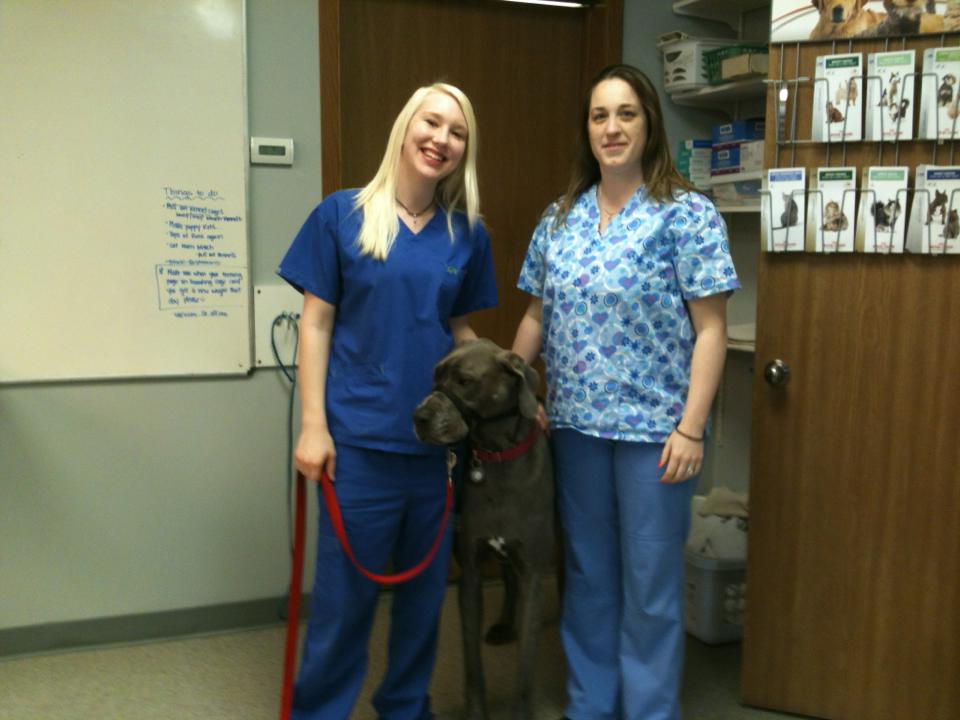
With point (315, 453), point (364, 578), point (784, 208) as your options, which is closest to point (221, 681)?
point (364, 578)

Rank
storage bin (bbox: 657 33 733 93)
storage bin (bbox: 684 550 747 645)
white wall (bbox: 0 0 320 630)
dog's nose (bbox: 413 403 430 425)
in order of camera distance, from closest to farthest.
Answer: dog's nose (bbox: 413 403 430 425), white wall (bbox: 0 0 320 630), storage bin (bbox: 684 550 747 645), storage bin (bbox: 657 33 733 93)

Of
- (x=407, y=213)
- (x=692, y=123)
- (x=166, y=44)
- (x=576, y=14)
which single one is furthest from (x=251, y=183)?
(x=692, y=123)

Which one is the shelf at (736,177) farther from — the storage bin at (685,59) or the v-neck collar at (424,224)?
the v-neck collar at (424,224)

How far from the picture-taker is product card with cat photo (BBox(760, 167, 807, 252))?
218 centimetres

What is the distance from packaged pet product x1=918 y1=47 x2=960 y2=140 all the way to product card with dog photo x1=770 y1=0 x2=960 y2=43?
6 cm

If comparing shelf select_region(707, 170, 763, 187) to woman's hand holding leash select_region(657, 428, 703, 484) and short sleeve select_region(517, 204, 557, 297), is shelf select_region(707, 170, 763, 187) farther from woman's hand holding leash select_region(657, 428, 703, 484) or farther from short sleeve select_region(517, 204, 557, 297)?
woman's hand holding leash select_region(657, 428, 703, 484)

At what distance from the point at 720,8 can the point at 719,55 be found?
0.88ft

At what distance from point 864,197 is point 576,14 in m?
1.38

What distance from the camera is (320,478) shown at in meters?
1.90

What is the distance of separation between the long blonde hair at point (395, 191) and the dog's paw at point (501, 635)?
1275 millimetres

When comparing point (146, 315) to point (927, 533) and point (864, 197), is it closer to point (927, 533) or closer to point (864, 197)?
point (864, 197)

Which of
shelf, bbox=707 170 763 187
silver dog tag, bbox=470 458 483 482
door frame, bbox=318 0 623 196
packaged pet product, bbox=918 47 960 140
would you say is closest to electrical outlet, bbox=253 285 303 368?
door frame, bbox=318 0 623 196

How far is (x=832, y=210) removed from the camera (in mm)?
2150

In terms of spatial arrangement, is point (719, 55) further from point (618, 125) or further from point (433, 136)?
point (433, 136)
